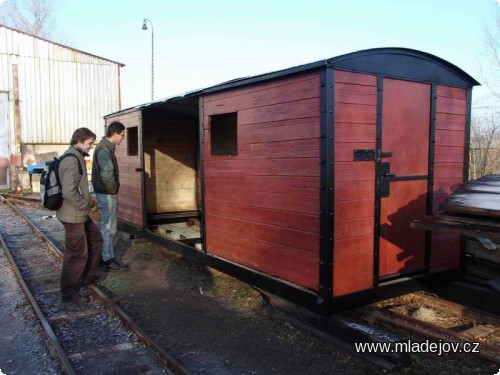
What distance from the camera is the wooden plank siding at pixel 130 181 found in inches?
328

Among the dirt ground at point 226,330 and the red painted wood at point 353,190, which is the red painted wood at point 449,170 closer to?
the red painted wood at point 353,190

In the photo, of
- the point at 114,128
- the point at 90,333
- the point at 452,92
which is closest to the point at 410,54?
the point at 452,92

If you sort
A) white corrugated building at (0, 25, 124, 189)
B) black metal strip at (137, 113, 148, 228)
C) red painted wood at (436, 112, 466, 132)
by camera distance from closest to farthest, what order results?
1. red painted wood at (436, 112, 466, 132)
2. black metal strip at (137, 113, 148, 228)
3. white corrugated building at (0, 25, 124, 189)

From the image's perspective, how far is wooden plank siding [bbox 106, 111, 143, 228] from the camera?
8.34 m

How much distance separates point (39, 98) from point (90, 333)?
737 inches

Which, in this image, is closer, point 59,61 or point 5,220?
point 5,220

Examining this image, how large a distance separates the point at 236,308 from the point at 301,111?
2384 mm

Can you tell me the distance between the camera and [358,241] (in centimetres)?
453

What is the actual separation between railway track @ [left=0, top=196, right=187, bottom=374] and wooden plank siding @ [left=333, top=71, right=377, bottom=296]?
74.2 inches

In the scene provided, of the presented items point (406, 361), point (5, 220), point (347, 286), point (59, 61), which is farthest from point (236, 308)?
point (59, 61)

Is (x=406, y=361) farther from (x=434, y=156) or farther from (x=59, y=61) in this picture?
(x=59, y=61)

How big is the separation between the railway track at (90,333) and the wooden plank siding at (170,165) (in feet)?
9.70

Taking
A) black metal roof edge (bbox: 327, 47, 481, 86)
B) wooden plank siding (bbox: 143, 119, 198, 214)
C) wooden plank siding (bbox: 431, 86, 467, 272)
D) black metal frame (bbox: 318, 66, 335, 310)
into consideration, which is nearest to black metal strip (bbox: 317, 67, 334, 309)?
black metal frame (bbox: 318, 66, 335, 310)

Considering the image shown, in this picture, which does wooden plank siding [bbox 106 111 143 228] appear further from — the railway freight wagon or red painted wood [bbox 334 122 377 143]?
red painted wood [bbox 334 122 377 143]
